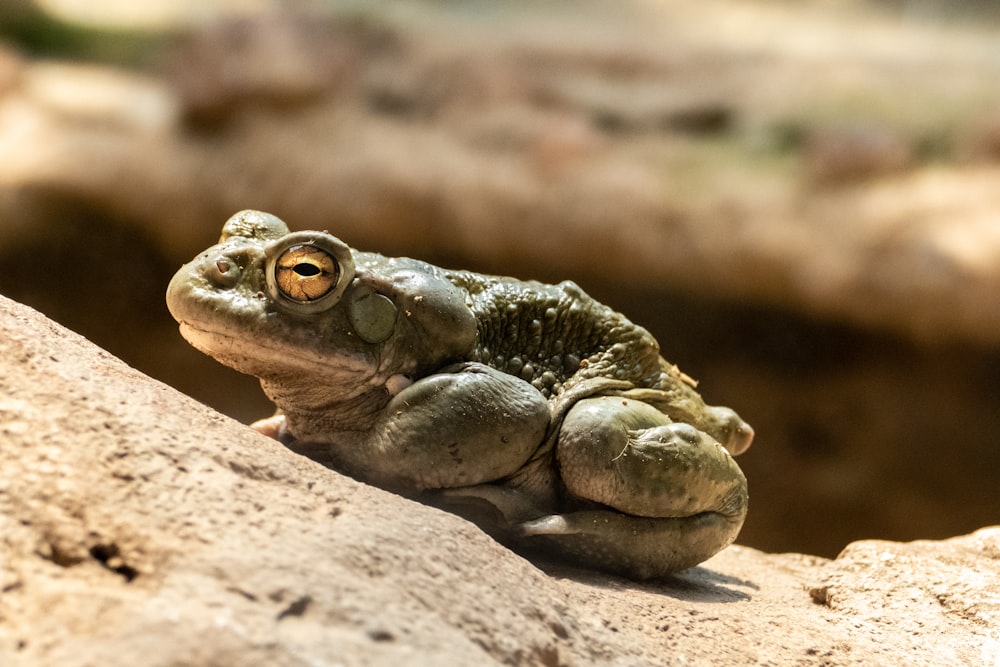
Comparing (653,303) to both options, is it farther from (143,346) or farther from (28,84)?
(28,84)

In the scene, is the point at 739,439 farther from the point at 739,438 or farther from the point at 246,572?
the point at 246,572

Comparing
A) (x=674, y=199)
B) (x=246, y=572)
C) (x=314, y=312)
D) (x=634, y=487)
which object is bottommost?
(x=246, y=572)

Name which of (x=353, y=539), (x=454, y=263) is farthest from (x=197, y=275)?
(x=454, y=263)

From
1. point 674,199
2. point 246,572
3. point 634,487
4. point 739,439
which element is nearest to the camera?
point 246,572

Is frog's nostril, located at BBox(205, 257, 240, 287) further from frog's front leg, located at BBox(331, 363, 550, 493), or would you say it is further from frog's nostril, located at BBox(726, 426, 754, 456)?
frog's nostril, located at BBox(726, 426, 754, 456)

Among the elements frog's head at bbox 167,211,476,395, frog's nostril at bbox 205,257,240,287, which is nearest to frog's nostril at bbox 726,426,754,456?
frog's head at bbox 167,211,476,395

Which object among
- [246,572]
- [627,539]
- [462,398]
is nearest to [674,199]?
[627,539]
